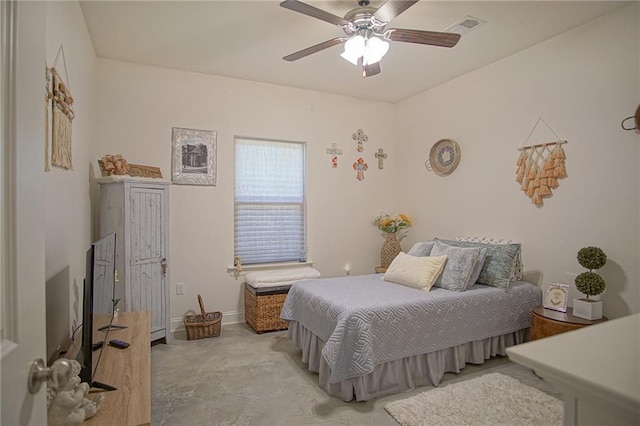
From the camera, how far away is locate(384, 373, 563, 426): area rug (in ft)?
6.90

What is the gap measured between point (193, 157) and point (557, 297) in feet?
11.9

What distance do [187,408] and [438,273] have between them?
2.13m

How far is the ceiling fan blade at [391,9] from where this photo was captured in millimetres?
2012

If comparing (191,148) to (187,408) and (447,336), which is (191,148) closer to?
(187,408)

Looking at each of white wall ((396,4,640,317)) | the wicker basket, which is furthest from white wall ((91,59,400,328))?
white wall ((396,4,640,317))

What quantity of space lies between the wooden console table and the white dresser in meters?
1.31

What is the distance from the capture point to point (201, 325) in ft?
11.4

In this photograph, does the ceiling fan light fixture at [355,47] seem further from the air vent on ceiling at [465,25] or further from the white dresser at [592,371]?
the white dresser at [592,371]

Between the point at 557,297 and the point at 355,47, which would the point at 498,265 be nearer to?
the point at 557,297

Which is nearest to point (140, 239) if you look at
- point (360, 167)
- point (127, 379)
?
point (127, 379)

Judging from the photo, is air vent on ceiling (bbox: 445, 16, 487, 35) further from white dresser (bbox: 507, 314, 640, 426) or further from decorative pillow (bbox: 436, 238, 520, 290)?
white dresser (bbox: 507, 314, 640, 426)

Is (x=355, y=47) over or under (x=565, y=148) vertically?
over

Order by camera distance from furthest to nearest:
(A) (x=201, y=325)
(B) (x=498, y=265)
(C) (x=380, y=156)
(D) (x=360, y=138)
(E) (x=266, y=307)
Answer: (C) (x=380, y=156), (D) (x=360, y=138), (E) (x=266, y=307), (A) (x=201, y=325), (B) (x=498, y=265)

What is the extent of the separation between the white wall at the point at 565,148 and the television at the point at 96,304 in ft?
11.0
